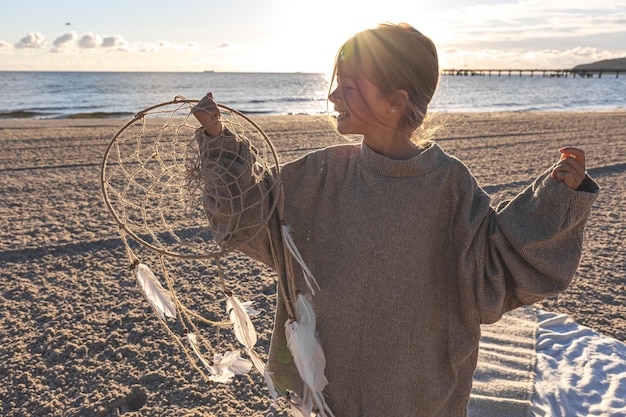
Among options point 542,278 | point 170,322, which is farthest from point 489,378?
point 170,322

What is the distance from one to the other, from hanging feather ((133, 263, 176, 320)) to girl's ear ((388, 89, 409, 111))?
0.89 metres

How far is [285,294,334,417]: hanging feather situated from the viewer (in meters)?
1.41

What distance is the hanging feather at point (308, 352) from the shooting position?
4.62 ft

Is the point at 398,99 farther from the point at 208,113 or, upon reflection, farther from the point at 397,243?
the point at 208,113

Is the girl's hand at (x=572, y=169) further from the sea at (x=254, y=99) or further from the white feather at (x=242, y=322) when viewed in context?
the white feather at (x=242, y=322)

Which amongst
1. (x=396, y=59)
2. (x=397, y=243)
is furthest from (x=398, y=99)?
(x=397, y=243)

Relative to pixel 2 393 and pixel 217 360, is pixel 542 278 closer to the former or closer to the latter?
pixel 217 360

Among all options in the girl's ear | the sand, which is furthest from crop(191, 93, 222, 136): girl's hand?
the sand

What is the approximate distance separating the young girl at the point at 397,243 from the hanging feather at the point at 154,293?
35cm

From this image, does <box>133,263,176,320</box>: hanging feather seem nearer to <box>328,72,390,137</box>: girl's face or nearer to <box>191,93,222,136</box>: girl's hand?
<box>191,93,222,136</box>: girl's hand

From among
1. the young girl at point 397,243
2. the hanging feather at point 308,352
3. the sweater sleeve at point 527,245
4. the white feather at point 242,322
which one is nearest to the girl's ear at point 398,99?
the young girl at point 397,243

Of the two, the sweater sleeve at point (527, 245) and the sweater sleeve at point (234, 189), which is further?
the sweater sleeve at point (234, 189)

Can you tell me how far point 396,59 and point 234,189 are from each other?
0.55 meters

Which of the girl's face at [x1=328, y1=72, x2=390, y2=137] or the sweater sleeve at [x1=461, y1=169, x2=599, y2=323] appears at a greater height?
the girl's face at [x1=328, y1=72, x2=390, y2=137]
